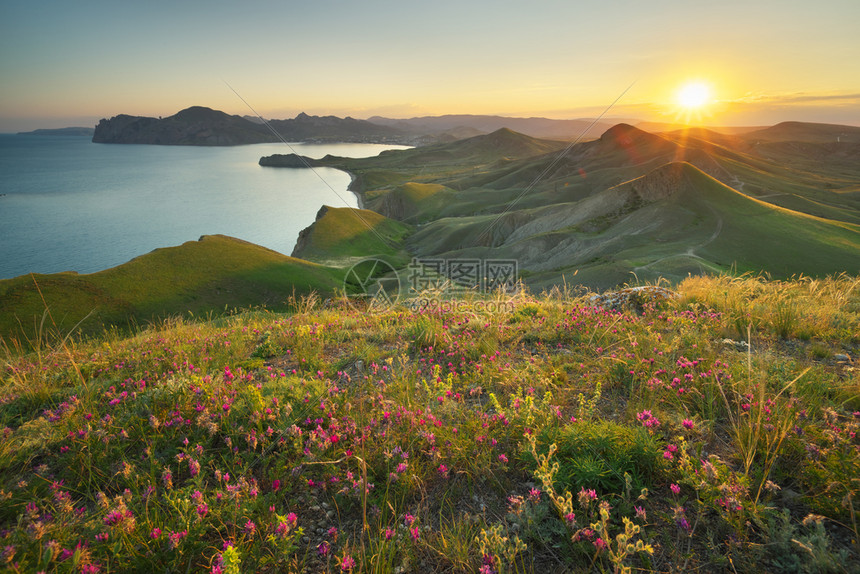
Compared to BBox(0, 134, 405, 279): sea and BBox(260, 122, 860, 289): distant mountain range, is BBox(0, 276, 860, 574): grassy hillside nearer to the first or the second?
BBox(260, 122, 860, 289): distant mountain range

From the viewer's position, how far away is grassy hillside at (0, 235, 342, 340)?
130 ft

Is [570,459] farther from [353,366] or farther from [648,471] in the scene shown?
[353,366]

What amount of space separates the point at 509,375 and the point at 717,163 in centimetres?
12477

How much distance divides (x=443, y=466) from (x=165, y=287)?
181ft

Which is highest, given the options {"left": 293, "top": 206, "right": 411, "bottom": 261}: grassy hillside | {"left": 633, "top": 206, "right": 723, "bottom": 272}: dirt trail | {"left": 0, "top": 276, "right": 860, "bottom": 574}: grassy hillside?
{"left": 0, "top": 276, "right": 860, "bottom": 574}: grassy hillside

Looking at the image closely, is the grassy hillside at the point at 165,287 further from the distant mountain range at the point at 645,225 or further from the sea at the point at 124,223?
the sea at the point at 124,223

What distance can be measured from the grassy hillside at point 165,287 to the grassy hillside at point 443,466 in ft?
113

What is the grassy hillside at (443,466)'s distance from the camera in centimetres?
250

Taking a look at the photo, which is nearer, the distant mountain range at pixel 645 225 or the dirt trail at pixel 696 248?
the dirt trail at pixel 696 248

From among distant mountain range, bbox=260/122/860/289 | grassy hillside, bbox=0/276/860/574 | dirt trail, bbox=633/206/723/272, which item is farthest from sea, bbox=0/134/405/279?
grassy hillside, bbox=0/276/860/574

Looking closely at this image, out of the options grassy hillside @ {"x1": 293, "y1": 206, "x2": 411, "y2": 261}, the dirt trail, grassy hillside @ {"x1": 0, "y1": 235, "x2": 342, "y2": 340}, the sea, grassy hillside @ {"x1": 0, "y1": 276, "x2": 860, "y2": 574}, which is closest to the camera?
grassy hillside @ {"x1": 0, "y1": 276, "x2": 860, "y2": 574}

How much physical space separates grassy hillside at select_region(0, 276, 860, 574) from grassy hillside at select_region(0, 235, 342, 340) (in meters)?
34.4

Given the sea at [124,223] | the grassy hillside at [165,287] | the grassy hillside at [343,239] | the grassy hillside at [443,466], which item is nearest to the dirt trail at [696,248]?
the grassy hillside at [443,466]

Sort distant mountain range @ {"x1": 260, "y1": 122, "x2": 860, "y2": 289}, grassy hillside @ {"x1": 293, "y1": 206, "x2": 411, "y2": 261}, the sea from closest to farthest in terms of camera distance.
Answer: distant mountain range @ {"x1": 260, "y1": 122, "x2": 860, "y2": 289} < grassy hillside @ {"x1": 293, "y1": 206, "x2": 411, "y2": 261} < the sea
